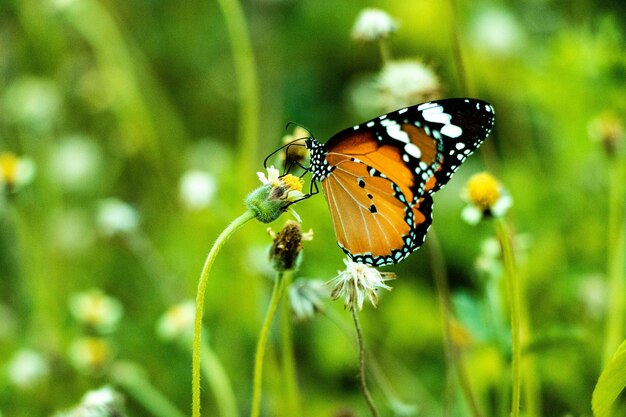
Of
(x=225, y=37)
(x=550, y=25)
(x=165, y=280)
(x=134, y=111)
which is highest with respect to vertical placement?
(x=225, y=37)

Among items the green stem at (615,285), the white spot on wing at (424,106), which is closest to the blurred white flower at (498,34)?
the green stem at (615,285)

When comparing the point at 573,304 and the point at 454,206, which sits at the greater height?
the point at 454,206

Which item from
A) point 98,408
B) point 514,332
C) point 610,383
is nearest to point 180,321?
point 98,408

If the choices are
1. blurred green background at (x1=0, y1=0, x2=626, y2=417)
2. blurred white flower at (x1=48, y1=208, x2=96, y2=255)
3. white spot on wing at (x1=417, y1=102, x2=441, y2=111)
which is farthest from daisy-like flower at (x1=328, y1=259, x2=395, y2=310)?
blurred white flower at (x1=48, y1=208, x2=96, y2=255)

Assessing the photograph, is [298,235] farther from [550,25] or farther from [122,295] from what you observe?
[550,25]

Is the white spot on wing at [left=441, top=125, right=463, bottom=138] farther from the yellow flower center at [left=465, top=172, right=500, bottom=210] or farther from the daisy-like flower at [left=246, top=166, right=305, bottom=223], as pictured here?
the daisy-like flower at [left=246, top=166, right=305, bottom=223]

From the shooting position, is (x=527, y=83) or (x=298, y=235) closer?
(x=298, y=235)

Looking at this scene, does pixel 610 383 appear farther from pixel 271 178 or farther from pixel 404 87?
pixel 404 87

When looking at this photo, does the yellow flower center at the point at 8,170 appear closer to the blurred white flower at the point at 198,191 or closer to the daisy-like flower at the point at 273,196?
the blurred white flower at the point at 198,191

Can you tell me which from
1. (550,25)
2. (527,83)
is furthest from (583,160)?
(550,25)
